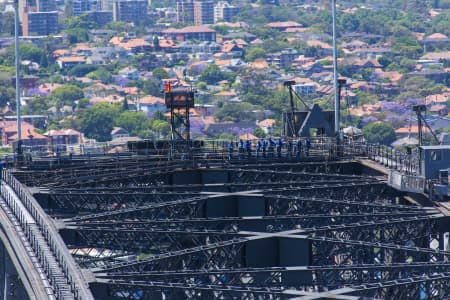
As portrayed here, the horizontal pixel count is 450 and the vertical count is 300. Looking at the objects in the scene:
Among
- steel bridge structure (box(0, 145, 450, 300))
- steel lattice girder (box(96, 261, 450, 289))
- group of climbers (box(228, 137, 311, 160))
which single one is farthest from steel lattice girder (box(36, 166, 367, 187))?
steel lattice girder (box(96, 261, 450, 289))

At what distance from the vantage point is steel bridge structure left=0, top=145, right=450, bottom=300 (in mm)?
42500

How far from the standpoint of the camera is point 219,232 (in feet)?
163

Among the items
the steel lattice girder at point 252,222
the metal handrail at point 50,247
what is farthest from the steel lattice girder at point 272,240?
Result: the steel lattice girder at point 252,222

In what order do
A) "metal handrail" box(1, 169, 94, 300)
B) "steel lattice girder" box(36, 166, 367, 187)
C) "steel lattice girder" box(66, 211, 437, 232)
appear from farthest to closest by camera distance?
"steel lattice girder" box(36, 166, 367, 187), "steel lattice girder" box(66, 211, 437, 232), "metal handrail" box(1, 169, 94, 300)

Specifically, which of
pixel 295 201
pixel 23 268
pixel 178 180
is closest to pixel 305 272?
pixel 23 268

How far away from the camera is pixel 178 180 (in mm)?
71375

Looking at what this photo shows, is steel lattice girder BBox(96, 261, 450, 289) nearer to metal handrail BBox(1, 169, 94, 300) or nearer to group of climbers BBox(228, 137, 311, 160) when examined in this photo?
metal handrail BBox(1, 169, 94, 300)

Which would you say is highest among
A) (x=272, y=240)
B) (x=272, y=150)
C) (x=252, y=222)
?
(x=272, y=240)

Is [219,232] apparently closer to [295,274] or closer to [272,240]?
[272,240]

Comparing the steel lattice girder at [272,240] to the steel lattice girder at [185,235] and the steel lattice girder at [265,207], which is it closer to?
the steel lattice girder at [185,235]

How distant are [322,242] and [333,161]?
26.8m

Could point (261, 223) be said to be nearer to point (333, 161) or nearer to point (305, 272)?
point (305, 272)

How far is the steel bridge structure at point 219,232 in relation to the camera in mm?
42500

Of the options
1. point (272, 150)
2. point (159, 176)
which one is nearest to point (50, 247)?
point (159, 176)
